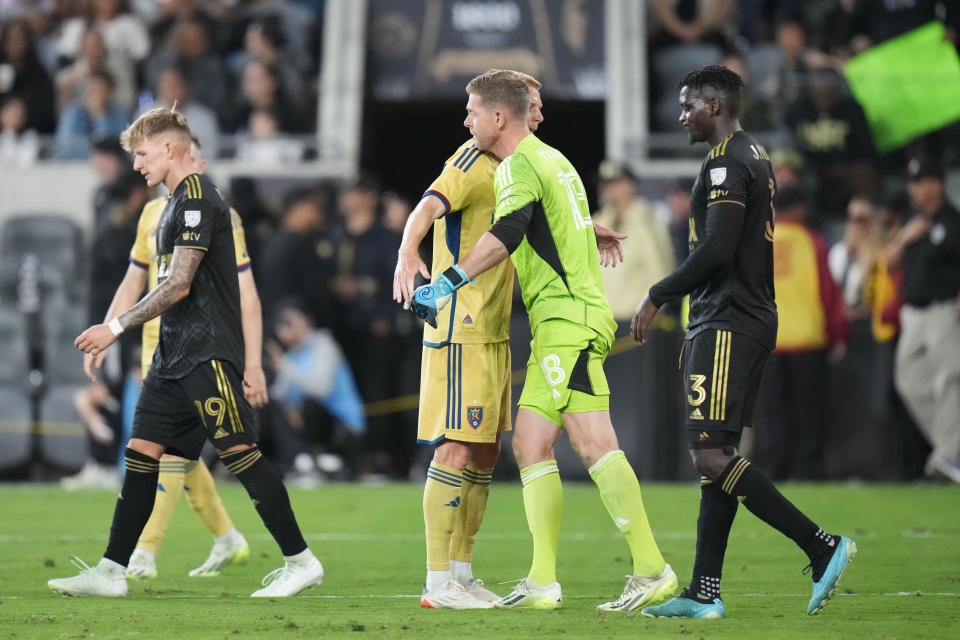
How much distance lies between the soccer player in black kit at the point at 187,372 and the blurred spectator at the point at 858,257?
27.6 ft

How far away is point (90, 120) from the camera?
58.0ft

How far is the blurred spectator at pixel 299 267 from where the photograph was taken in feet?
46.5

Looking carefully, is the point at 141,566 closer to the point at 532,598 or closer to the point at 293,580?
the point at 293,580

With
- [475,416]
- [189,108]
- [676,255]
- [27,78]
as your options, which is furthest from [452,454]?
[27,78]

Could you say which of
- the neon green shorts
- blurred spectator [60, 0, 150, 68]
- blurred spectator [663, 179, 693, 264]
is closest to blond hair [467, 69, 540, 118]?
the neon green shorts

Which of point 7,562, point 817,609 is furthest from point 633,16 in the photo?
point 817,609

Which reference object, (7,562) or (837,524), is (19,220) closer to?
(7,562)

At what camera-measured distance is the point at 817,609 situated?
5.71 metres

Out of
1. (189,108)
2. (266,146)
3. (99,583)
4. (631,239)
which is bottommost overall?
(99,583)

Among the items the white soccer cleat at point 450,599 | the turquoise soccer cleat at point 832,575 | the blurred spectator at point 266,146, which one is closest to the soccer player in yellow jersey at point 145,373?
the white soccer cleat at point 450,599

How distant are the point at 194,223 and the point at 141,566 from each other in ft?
6.73

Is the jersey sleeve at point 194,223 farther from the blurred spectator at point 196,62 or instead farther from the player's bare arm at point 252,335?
the blurred spectator at point 196,62

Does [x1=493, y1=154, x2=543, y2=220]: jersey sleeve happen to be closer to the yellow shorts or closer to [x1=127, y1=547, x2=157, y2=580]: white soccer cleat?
the yellow shorts

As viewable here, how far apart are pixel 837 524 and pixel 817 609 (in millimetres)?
4295
